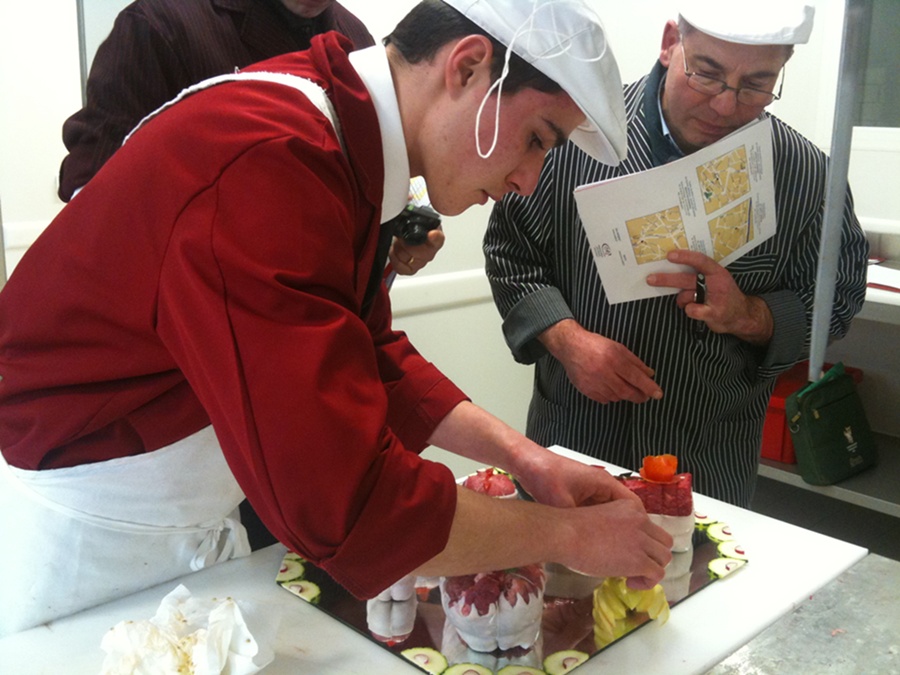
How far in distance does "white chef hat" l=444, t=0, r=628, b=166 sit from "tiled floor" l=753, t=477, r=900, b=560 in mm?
2501

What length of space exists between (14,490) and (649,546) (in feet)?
2.47

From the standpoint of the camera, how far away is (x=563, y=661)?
105cm

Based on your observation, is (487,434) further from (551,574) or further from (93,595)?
(93,595)

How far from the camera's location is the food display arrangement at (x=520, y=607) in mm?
1055

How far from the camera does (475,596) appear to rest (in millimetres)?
1061

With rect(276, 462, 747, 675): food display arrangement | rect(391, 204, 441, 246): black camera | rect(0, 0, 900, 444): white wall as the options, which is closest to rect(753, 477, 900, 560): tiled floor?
rect(0, 0, 900, 444): white wall

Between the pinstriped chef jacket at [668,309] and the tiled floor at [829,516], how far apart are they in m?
1.47

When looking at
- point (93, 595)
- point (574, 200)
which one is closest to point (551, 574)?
point (93, 595)

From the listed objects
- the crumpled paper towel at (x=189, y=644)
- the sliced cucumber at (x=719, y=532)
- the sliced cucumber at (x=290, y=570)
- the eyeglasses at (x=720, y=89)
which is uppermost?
the eyeglasses at (x=720, y=89)

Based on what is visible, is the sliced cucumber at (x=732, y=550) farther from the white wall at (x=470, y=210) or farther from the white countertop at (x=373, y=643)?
the white wall at (x=470, y=210)

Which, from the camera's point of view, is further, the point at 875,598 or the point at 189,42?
the point at 189,42

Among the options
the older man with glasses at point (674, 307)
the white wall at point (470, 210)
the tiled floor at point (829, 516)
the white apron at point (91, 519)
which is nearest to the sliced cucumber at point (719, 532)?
the older man with glasses at point (674, 307)

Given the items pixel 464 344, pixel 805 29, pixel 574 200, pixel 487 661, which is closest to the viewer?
pixel 487 661

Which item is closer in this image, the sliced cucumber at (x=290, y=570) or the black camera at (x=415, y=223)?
the sliced cucumber at (x=290, y=570)
